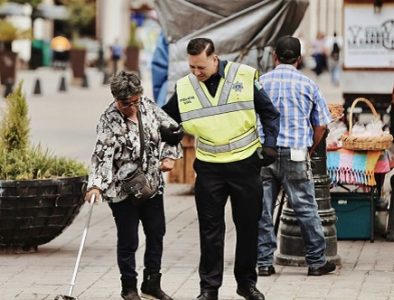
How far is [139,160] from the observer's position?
8.62 m

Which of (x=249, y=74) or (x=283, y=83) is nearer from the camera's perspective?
(x=249, y=74)

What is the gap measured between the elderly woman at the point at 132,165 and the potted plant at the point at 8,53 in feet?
81.7

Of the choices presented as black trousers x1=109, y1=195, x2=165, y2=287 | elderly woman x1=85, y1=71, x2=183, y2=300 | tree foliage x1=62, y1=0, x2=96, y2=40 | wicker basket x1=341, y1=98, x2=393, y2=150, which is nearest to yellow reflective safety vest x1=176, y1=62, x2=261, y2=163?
elderly woman x1=85, y1=71, x2=183, y2=300

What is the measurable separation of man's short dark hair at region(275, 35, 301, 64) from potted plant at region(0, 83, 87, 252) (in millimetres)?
2124

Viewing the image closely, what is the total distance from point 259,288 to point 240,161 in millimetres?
1233

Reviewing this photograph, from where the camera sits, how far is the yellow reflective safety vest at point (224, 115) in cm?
841

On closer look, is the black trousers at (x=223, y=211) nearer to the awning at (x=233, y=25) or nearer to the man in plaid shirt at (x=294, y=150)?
the man in plaid shirt at (x=294, y=150)

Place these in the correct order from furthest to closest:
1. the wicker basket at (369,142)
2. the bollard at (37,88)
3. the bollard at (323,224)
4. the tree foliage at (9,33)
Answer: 1. the tree foliage at (9,33)
2. the bollard at (37,88)
3. the wicker basket at (369,142)
4. the bollard at (323,224)

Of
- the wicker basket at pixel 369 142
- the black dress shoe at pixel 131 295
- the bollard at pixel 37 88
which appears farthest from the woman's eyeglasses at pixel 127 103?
the bollard at pixel 37 88

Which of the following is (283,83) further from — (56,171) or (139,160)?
(56,171)

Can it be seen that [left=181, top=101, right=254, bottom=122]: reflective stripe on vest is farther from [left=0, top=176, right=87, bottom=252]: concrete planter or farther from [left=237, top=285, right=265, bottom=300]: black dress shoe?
[left=0, top=176, right=87, bottom=252]: concrete planter

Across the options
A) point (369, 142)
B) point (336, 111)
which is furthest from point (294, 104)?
point (369, 142)

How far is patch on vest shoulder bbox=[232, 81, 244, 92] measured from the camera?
8.45 meters

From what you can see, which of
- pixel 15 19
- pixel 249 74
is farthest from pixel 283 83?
pixel 15 19
